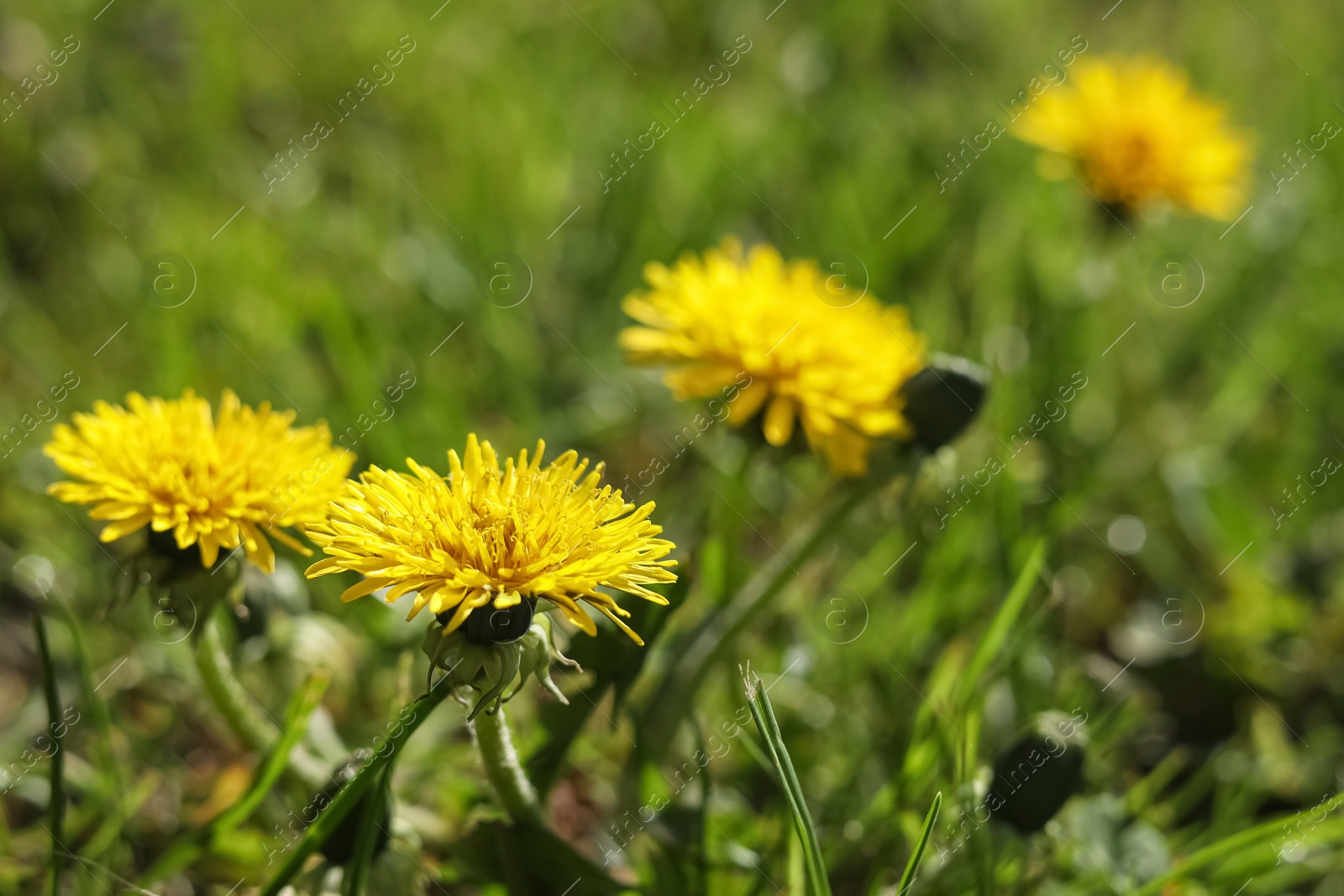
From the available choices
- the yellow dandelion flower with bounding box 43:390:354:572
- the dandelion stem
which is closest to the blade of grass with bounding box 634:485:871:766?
the dandelion stem

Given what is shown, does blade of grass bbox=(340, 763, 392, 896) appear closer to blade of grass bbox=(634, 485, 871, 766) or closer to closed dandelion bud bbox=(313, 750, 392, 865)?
closed dandelion bud bbox=(313, 750, 392, 865)

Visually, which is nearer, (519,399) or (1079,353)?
(519,399)

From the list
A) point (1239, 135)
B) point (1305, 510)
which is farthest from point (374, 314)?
point (1239, 135)

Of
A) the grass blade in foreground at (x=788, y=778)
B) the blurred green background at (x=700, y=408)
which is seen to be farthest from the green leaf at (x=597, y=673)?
the grass blade in foreground at (x=788, y=778)

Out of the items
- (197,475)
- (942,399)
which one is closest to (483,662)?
(197,475)

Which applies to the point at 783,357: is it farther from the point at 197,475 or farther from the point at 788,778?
the point at 197,475

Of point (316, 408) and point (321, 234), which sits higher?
point (321, 234)

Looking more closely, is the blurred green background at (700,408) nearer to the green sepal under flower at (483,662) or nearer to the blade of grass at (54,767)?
the blade of grass at (54,767)

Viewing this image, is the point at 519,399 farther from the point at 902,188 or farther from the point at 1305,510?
the point at 1305,510
